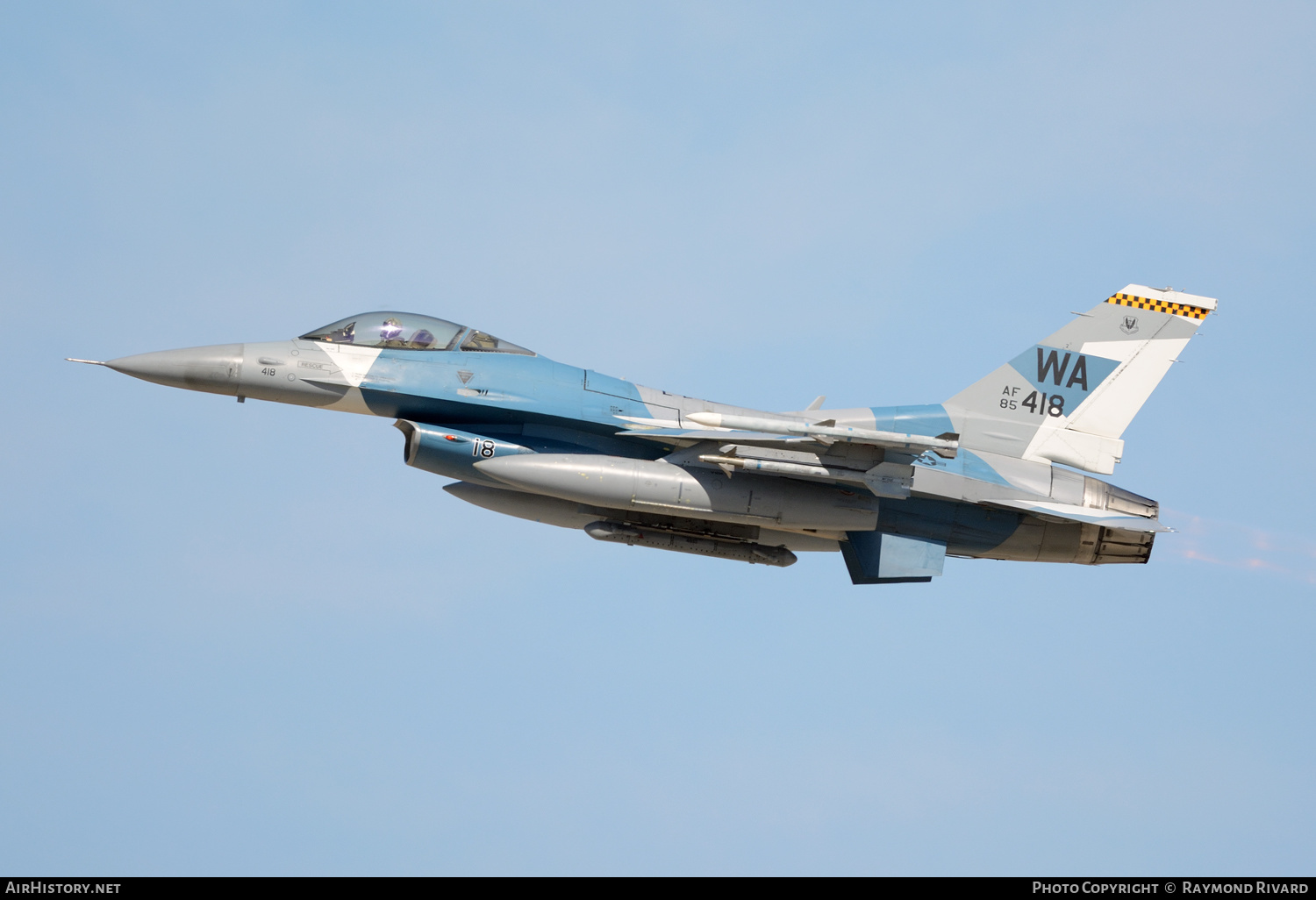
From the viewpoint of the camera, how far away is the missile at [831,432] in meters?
18.1

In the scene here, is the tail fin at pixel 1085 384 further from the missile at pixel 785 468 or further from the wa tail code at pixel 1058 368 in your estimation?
the missile at pixel 785 468

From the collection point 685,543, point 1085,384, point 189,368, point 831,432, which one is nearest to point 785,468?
point 831,432

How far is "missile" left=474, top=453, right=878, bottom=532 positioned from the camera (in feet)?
63.3

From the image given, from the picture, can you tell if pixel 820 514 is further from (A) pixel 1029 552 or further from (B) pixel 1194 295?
(B) pixel 1194 295

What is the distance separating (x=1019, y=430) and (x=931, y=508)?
6.35 feet

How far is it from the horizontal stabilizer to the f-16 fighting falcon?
0.11ft

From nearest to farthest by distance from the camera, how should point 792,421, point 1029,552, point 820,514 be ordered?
point 792,421
point 820,514
point 1029,552

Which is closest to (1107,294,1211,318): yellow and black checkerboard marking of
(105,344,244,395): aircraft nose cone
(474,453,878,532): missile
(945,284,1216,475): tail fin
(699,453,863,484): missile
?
(945,284,1216,475): tail fin

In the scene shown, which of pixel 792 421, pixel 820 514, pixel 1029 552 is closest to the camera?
pixel 792 421

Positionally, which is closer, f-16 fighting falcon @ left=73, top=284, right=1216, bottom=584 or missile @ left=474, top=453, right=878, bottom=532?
missile @ left=474, top=453, right=878, bottom=532

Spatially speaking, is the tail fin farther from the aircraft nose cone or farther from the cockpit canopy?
the aircraft nose cone

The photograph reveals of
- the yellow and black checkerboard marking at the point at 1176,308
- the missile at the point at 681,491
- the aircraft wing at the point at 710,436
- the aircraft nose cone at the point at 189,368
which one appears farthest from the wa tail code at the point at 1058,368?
the aircraft nose cone at the point at 189,368
